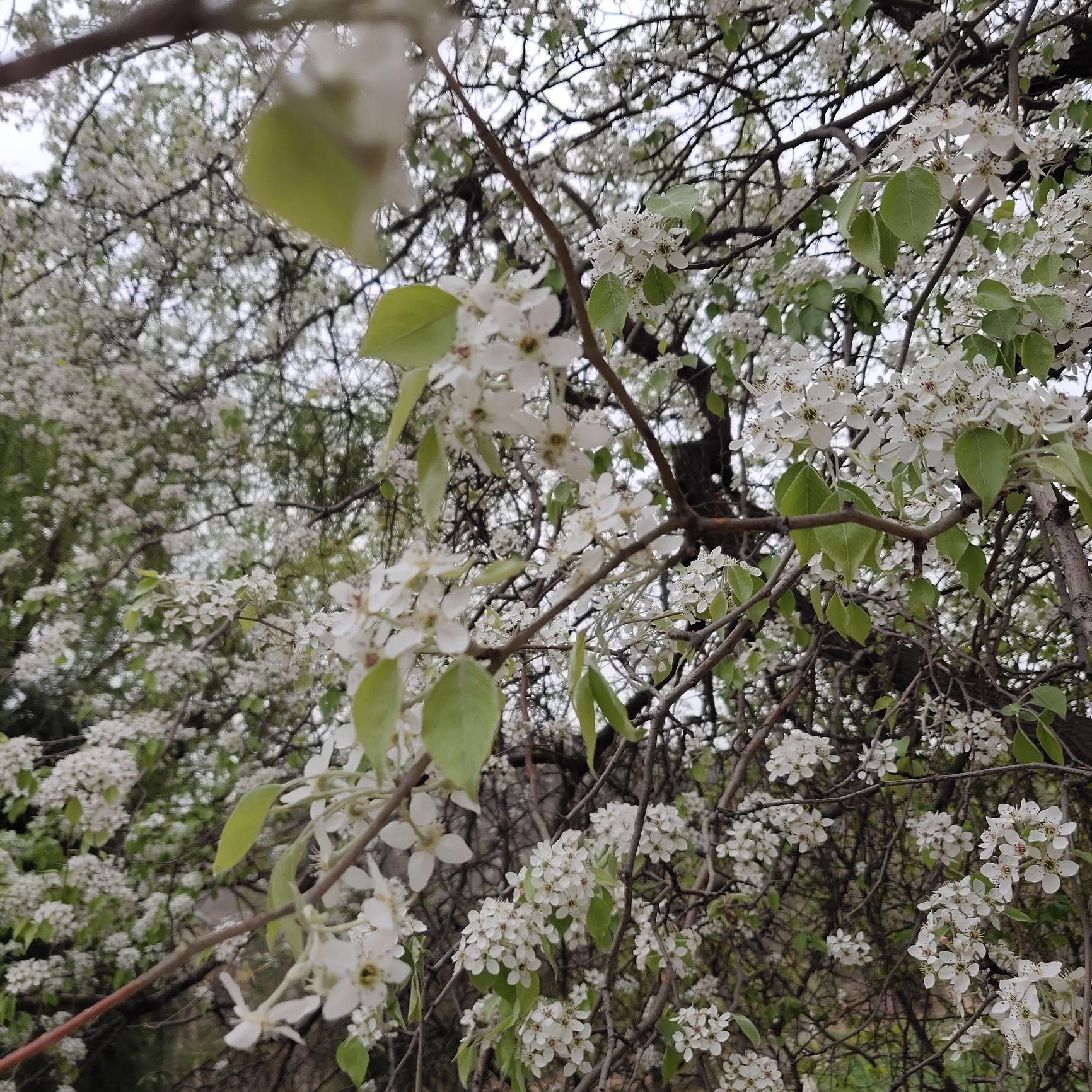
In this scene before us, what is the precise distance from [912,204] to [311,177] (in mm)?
925

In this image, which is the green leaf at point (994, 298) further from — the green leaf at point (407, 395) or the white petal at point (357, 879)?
the white petal at point (357, 879)

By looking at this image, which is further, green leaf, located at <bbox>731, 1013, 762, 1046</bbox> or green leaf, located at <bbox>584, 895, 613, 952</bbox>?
green leaf, located at <bbox>731, 1013, 762, 1046</bbox>

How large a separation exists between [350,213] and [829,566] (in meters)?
1.00

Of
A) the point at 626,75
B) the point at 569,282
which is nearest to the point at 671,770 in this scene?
the point at 626,75

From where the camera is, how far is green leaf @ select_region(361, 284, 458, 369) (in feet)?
1.68

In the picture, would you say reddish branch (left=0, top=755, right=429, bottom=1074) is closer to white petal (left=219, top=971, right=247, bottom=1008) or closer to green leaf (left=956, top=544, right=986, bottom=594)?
white petal (left=219, top=971, right=247, bottom=1008)

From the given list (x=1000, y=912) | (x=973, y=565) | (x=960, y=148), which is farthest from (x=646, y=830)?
(x=960, y=148)

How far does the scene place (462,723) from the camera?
0.48 m

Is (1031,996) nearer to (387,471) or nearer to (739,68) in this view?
(387,471)

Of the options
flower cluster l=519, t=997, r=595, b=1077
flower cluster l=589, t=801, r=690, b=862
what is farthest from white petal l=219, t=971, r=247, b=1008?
flower cluster l=589, t=801, r=690, b=862

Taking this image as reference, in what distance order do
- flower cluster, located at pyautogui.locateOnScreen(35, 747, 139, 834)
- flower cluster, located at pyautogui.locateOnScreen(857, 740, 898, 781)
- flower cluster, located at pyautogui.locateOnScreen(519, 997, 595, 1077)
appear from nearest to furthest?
1. flower cluster, located at pyautogui.locateOnScreen(519, 997, 595, 1077)
2. flower cluster, located at pyautogui.locateOnScreen(857, 740, 898, 781)
3. flower cluster, located at pyautogui.locateOnScreen(35, 747, 139, 834)

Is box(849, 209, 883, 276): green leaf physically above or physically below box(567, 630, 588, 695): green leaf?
above

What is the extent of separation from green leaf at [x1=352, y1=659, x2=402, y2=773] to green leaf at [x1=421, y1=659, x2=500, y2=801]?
19mm

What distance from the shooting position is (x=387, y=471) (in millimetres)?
2471
